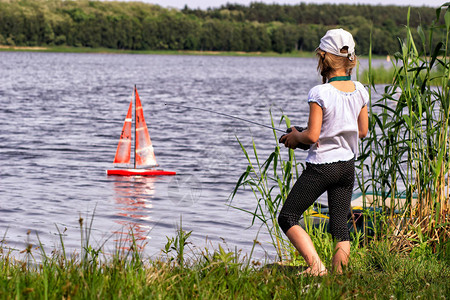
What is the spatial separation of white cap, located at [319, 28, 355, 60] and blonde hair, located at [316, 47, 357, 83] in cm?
3

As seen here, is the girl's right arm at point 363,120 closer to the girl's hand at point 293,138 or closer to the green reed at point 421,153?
the girl's hand at point 293,138

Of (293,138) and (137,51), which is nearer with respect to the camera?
(293,138)

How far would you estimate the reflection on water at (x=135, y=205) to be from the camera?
10.1 metres

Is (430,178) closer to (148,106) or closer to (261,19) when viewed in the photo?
(148,106)

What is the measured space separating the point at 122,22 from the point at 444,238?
16930cm

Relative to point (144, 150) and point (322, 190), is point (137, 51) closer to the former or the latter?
point (144, 150)

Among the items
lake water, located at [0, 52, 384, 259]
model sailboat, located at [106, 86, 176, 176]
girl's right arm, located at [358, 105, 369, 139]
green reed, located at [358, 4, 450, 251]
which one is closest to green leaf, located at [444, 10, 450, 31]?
green reed, located at [358, 4, 450, 251]

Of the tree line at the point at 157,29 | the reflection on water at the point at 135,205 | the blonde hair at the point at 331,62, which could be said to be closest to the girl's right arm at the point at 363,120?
the blonde hair at the point at 331,62

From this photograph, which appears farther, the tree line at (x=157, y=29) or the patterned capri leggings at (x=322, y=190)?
the tree line at (x=157, y=29)

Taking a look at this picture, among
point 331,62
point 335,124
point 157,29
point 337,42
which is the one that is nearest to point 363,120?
point 335,124

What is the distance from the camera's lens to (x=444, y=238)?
20.6 ft

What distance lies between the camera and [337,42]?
4.85 m

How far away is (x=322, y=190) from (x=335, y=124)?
19.2 inches

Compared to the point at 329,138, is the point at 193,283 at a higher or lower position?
lower
